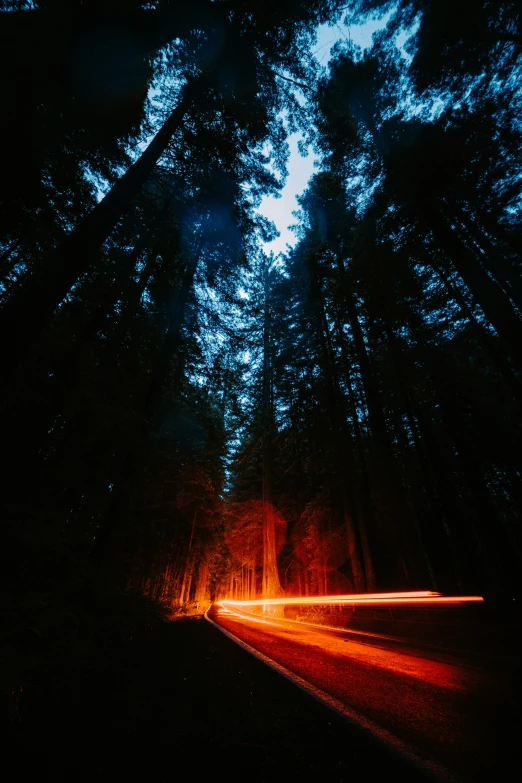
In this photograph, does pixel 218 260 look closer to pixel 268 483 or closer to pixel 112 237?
pixel 112 237

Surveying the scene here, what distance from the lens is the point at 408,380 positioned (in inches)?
432

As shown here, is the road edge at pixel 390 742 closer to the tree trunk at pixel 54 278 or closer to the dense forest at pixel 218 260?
the dense forest at pixel 218 260

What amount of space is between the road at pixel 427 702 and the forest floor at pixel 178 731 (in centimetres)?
24

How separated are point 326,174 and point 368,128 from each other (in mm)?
1849

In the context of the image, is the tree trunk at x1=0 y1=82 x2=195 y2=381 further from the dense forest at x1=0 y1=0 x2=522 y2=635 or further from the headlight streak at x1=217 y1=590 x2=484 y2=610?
the headlight streak at x1=217 y1=590 x2=484 y2=610

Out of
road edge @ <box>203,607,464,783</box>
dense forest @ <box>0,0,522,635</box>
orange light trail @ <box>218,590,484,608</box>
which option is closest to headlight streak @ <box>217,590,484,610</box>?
orange light trail @ <box>218,590,484,608</box>

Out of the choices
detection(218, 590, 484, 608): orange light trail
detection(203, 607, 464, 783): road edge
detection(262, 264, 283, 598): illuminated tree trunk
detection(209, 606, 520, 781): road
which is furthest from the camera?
detection(262, 264, 283, 598): illuminated tree trunk

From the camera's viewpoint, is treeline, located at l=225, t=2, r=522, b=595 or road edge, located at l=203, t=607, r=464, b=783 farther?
treeline, located at l=225, t=2, r=522, b=595

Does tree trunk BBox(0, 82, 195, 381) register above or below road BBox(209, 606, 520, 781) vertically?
above

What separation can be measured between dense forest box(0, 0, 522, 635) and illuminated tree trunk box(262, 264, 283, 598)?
12cm

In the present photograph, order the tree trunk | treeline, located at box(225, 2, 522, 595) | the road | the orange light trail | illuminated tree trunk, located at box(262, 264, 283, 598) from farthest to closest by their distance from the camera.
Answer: illuminated tree trunk, located at box(262, 264, 283, 598) → treeline, located at box(225, 2, 522, 595) → the orange light trail → the tree trunk → the road

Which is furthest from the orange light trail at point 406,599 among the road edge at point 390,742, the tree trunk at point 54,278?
the tree trunk at point 54,278

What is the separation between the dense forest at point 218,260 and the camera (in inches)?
154

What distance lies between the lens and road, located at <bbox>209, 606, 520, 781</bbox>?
4.75ft
